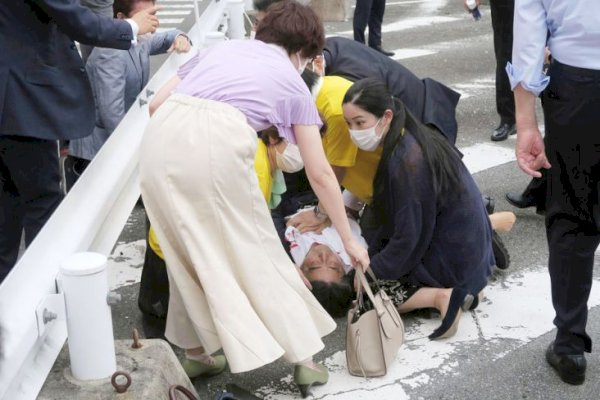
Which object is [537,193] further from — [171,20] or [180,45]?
[171,20]

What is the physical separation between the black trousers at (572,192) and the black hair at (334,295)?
99cm

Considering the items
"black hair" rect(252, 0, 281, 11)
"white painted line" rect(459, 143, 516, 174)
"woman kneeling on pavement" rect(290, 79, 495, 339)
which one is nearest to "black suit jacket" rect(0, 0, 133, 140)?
"woman kneeling on pavement" rect(290, 79, 495, 339)

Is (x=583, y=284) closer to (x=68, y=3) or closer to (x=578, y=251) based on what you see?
(x=578, y=251)

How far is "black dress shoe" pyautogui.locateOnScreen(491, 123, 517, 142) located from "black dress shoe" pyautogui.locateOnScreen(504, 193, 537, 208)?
4.50 feet

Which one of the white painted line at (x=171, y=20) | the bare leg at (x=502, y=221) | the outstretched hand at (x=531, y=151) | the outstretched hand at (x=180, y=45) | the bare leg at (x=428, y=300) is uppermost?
the outstretched hand at (x=531, y=151)

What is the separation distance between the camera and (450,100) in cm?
540

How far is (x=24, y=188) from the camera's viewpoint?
3945mm

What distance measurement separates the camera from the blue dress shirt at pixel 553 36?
3.39m

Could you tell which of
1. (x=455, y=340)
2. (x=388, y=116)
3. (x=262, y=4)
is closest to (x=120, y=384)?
(x=455, y=340)

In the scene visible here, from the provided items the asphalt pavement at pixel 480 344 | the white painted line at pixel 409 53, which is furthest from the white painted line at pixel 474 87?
the asphalt pavement at pixel 480 344

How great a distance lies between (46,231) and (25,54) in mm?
857

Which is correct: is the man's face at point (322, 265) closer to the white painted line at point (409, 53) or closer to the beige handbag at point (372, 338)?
the beige handbag at point (372, 338)

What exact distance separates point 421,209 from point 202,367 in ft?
3.76

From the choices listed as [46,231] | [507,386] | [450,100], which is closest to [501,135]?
[450,100]
